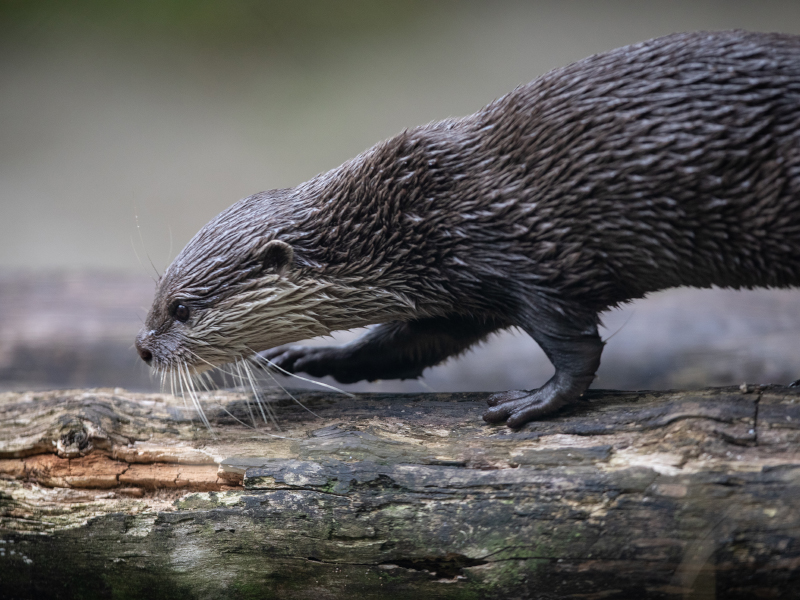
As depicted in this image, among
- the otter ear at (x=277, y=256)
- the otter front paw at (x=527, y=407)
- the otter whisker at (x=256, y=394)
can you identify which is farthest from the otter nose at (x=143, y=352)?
the otter front paw at (x=527, y=407)

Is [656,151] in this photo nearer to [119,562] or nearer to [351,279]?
[351,279]

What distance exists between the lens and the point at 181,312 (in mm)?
1846

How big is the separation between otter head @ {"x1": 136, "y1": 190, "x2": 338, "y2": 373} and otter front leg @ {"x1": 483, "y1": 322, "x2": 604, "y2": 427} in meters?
0.64

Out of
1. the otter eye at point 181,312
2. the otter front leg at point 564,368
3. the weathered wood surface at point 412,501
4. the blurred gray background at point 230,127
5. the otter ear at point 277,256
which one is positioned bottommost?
the weathered wood surface at point 412,501

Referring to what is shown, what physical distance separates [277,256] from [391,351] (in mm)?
596

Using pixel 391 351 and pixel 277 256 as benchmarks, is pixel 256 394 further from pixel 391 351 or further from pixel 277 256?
pixel 391 351

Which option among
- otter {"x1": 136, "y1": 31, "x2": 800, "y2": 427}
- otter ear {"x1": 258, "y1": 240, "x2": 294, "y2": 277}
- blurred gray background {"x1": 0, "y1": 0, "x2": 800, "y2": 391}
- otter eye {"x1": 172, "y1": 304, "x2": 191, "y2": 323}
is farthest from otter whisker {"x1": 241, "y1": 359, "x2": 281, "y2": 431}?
blurred gray background {"x1": 0, "y1": 0, "x2": 800, "y2": 391}

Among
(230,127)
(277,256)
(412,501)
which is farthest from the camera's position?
(230,127)

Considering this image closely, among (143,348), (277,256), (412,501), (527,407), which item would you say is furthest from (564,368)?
(143,348)

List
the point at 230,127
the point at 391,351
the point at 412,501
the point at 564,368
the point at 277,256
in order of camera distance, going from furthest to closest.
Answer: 1. the point at 230,127
2. the point at 391,351
3. the point at 277,256
4. the point at 564,368
5. the point at 412,501

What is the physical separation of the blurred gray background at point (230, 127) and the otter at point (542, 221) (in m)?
1.70

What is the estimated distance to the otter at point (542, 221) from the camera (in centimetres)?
150

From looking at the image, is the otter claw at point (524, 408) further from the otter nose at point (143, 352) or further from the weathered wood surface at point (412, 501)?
the otter nose at point (143, 352)

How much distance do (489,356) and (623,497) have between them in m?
2.07
